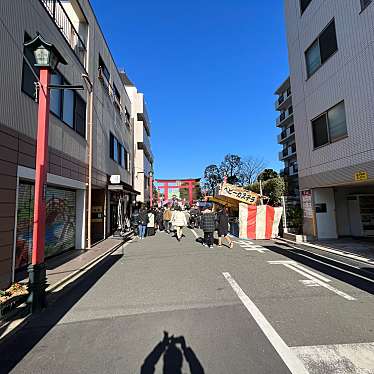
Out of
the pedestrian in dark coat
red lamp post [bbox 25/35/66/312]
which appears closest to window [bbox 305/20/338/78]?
red lamp post [bbox 25/35/66/312]

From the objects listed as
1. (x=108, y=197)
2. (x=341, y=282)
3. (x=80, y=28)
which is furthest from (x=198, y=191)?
(x=341, y=282)

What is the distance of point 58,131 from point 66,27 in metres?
4.47

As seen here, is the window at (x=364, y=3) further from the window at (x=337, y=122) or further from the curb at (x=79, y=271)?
the curb at (x=79, y=271)

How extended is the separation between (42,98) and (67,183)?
16.4ft

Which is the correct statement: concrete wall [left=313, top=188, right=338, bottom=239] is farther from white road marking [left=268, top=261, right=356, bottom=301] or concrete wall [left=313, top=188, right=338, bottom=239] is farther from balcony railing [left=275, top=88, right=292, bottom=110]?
balcony railing [left=275, top=88, right=292, bottom=110]

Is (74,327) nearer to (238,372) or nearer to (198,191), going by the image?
(238,372)

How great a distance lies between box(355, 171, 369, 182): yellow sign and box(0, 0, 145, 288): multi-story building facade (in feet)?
34.3

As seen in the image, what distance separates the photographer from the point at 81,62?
1149cm

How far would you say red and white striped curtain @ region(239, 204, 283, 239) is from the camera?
1497 centimetres

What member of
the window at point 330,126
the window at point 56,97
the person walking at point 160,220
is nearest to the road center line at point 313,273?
the window at point 330,126

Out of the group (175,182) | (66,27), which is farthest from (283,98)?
(66,27)

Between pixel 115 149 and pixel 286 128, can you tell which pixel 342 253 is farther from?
pixel 286 128

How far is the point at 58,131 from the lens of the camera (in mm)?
8953

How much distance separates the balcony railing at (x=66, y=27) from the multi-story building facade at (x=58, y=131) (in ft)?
0.11
